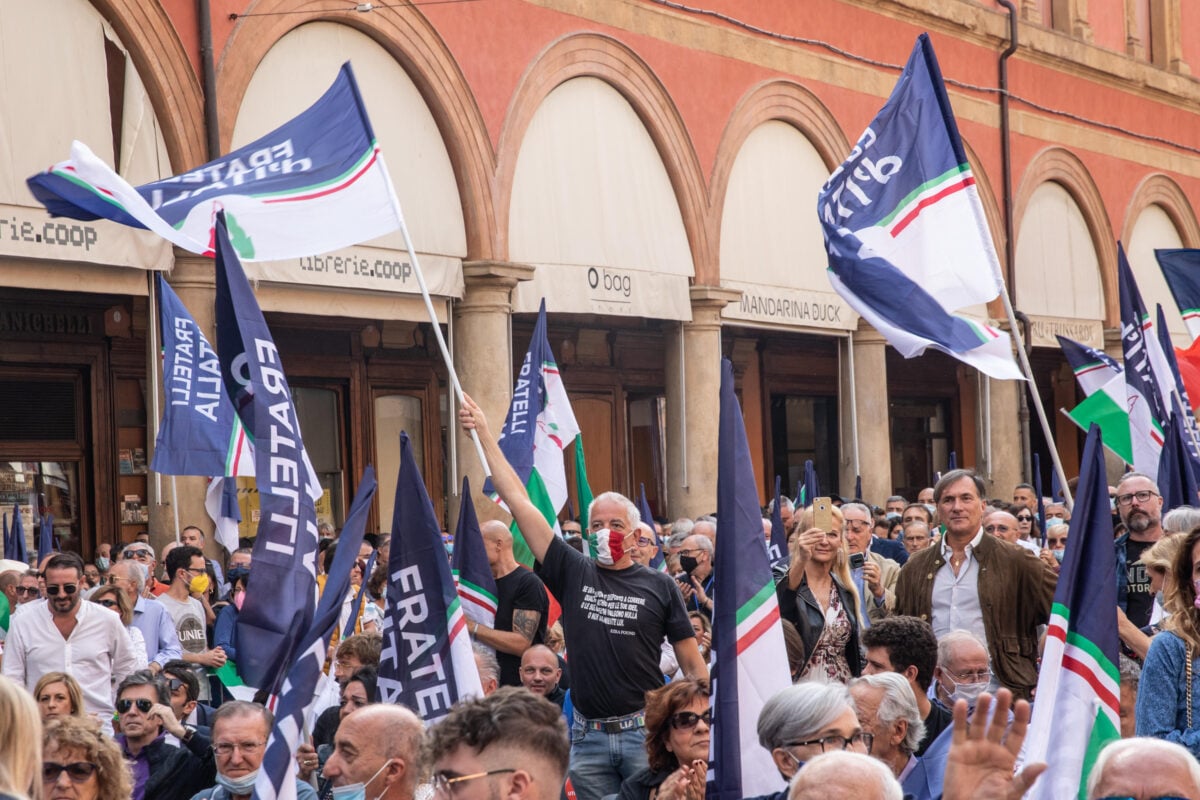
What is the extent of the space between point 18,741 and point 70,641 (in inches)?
240

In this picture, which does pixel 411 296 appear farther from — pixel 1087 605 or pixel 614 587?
pixel 1087 605

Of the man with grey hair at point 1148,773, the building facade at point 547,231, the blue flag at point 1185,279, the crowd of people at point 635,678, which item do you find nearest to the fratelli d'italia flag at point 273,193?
the crowd of people at point 635,678

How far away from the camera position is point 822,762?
385 cm

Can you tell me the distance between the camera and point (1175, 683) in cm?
538

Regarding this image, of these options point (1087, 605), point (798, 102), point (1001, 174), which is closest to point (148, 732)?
point (1087, 605)

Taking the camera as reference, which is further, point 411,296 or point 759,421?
point 759,421

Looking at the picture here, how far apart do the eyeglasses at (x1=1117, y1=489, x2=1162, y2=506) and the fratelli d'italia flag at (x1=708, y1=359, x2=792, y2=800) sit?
11.1ft

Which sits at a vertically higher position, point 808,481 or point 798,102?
point 798,102

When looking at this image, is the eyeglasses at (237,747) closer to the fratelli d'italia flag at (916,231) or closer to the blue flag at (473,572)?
the blue flag at (473,572)

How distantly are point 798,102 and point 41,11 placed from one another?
1090 cm

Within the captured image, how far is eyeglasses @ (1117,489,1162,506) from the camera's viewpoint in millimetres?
8617

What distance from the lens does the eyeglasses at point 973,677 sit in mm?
6586

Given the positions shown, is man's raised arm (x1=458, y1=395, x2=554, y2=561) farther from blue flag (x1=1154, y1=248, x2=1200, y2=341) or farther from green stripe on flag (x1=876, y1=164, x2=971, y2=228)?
blue flag (x1=1154, y1=248, x2=1200, y2=341)

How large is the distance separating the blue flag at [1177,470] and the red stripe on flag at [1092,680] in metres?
4.71
